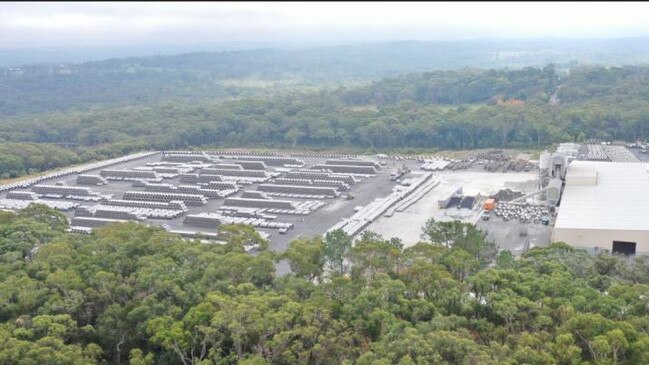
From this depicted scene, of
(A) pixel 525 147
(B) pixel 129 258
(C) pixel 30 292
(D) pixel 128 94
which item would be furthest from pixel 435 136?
(D) pixel 128 94

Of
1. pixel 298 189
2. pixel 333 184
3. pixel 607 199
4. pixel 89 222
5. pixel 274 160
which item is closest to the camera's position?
pixel 607 199

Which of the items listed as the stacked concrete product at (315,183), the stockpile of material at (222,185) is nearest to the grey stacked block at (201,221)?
the stockpile of material at (222,185)

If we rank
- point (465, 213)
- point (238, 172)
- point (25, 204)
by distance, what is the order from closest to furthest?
point (465, 213), point (25, 204), point (238, 172)

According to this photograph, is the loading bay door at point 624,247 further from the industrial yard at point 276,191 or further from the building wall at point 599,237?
the industrial yard at point 276,191

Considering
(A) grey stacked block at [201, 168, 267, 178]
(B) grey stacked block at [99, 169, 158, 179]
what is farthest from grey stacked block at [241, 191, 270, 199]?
(B) grey stacked block at [99, 169, 158, 179]

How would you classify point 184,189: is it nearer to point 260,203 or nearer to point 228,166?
point 260,203

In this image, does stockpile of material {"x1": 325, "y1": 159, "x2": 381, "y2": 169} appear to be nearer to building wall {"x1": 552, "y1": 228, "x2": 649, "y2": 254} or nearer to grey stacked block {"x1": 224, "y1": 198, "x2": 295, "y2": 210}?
grey stacked block {"x1": 224, "y1": 198, "x2": 295, "y2": 210}

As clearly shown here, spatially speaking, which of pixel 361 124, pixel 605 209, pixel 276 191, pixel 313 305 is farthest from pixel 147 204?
pixel 361 124
